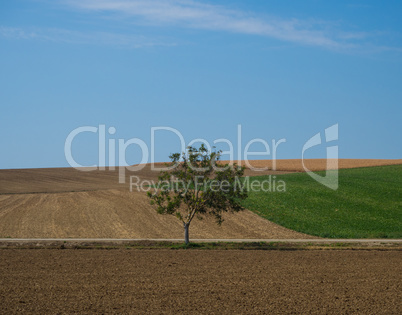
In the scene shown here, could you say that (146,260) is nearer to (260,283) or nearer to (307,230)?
(260,283)

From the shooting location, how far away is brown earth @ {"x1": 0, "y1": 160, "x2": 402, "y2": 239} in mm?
38656

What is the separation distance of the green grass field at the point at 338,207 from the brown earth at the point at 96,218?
258 centimetres

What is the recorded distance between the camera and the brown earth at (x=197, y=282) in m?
16.5

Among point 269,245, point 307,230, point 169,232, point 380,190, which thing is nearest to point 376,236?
point 307,230

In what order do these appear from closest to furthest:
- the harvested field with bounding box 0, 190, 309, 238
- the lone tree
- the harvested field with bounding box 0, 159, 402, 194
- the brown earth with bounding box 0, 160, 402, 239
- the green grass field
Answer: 1. the lone tree
2. the harvested field with bounding box 0, 190, 309, 238
3. the brown earth with bounding box 0, 160, 402, 239
4. the green grass field
5. the harvested field with bounding box 0, 159, 402, 194

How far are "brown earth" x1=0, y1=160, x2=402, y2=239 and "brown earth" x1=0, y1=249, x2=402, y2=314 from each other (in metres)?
9.33

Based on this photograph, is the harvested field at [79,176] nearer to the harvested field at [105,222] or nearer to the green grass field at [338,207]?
the harvested field at [105,222]

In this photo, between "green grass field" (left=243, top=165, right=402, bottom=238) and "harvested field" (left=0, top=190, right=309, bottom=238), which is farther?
"green grass field" (left=243, top=165, right=402, bottom=238)

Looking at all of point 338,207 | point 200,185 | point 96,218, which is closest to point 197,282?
point 200,185

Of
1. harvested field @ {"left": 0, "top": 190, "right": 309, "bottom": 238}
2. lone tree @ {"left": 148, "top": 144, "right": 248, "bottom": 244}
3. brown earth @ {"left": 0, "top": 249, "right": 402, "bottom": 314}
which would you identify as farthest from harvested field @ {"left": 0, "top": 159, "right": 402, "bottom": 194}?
brown earth @ {"left": 0, "top": 249, "right": 402, "bottom": 314}

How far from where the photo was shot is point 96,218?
141 feet

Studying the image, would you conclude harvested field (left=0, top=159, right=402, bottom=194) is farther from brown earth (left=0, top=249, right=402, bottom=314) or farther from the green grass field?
brown earth (left=0, top=249, right=402, bottom=314)

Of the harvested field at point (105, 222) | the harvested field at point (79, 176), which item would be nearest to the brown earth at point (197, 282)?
the harvested field at point (105, 222)

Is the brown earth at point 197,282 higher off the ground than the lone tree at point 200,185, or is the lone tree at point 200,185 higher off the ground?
the lone tree at point 200,185
